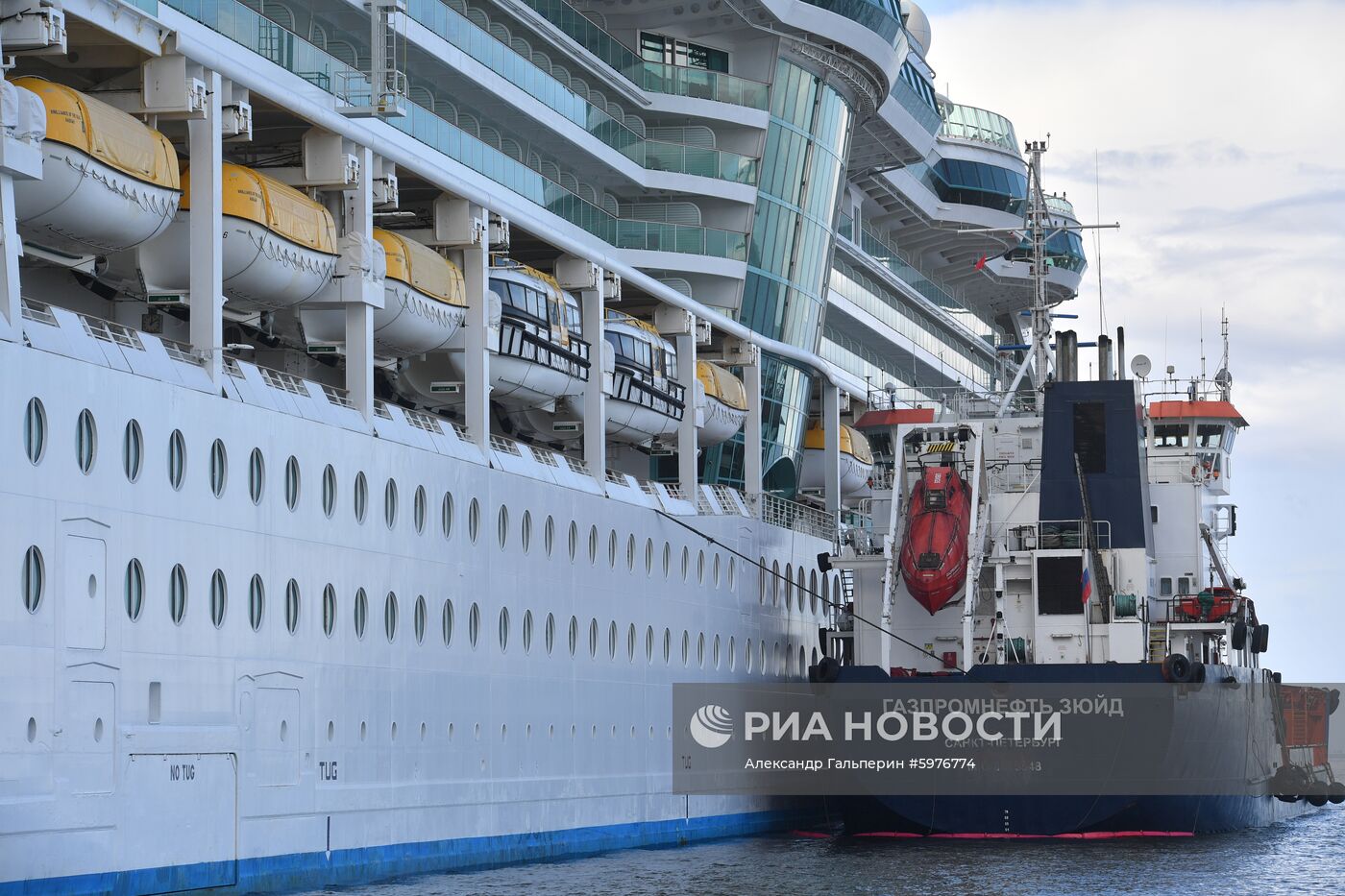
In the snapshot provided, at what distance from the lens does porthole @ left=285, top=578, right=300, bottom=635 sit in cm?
2052

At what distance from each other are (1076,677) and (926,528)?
147 inches

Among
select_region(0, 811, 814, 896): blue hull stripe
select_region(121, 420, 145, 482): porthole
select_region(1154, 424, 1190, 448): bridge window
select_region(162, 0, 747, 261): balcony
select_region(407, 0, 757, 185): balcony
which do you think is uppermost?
select_region(407, 0, 757, 185): balcony

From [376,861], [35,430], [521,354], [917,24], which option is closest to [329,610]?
[376,861]

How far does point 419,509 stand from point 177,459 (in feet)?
18.0

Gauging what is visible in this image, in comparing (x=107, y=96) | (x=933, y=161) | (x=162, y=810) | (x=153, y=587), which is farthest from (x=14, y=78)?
(x=933, y=161)

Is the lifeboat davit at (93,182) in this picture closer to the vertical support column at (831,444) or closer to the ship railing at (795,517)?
the ship railing at (795,517)

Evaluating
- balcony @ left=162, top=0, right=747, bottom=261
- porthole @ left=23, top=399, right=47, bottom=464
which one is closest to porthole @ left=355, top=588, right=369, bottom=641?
porthole @ left=23, top=399, right=47, bottom=464

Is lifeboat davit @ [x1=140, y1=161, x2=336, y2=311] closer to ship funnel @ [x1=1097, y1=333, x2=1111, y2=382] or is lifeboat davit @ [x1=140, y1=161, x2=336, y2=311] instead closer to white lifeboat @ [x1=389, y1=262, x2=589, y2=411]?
white lifeboat @ [x1=389, y1=262, x2=589, y2=411]

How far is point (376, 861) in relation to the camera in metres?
22.0

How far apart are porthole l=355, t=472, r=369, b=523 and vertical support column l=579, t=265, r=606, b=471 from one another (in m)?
7.52

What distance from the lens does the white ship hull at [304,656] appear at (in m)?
16.8

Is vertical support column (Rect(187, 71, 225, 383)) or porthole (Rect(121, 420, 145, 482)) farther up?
vertical support column (Rect(187, 71, 225, 383))

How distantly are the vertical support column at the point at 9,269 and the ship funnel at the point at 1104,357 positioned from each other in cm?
2350

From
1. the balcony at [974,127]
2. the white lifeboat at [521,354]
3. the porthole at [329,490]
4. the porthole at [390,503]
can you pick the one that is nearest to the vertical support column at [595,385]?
the white lifeboat at [521,354]
